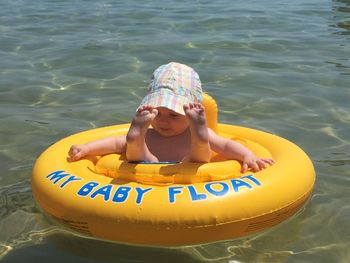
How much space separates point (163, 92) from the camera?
10.5 feet

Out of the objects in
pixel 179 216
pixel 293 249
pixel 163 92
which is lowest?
pixel 293 249

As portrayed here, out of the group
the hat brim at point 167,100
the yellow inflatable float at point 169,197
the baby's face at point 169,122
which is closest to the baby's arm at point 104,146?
the yellow inflatable float at point 169,197

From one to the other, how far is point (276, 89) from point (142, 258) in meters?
3.27

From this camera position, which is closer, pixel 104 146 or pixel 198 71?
pixel 104 146

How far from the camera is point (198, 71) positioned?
6492 millimetres

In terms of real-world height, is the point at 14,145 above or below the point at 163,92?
below

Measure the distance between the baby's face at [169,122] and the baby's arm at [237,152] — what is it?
201mm

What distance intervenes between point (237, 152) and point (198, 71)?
3338mm

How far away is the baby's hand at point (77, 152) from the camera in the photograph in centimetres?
333

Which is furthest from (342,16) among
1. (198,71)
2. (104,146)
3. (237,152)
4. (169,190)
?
(169,190)

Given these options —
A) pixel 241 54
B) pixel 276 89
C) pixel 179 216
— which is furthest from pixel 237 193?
pixel 241 54

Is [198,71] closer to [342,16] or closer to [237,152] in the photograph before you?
[237,152]

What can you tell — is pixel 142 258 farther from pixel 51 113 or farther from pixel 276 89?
pixel 276 89

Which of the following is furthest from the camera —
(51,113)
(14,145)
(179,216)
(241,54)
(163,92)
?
(241,54)
